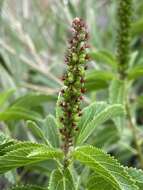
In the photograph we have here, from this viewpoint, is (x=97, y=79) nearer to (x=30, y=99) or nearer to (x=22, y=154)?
(x=30, y=99)

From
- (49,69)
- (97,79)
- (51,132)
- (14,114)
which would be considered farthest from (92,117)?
(49,69)

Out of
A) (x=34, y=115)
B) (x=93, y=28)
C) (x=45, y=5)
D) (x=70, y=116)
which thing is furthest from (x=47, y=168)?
(x=45, y=5)

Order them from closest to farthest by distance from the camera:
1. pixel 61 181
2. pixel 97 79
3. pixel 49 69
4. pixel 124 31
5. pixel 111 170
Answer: pixel 111 170 → pixel 61 181 → pixel 124 31 → pixel 97 79 → pixel 49 69

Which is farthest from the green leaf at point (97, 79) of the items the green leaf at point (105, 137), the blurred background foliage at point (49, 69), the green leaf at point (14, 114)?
the green leaf at point (14, 114)

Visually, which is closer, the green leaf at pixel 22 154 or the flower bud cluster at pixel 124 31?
the green leaf at pixel 22 154

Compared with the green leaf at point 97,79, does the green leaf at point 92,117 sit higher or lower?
lower

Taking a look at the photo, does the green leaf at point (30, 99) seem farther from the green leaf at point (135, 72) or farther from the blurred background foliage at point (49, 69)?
the green leaf at point (135, 72)
